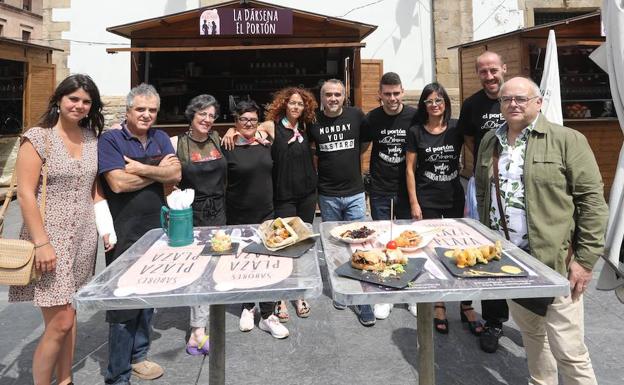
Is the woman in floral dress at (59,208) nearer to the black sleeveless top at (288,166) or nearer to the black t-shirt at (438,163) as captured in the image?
the black sleeveless top at (288,166)

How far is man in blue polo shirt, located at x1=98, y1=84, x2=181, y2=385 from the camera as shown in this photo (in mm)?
2408

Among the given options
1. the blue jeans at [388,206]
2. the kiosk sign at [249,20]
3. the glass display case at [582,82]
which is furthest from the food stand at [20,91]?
the glass display case at [582,82]

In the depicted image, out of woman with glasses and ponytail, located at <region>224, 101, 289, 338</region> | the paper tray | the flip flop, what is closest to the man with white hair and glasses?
the paper tray

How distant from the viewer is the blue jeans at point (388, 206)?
3502 millimetres

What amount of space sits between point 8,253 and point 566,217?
8.96ft

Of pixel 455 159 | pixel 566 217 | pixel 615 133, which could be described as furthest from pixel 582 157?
pixel 615 133

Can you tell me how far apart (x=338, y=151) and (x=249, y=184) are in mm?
809

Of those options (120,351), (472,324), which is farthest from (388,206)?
(120,351)

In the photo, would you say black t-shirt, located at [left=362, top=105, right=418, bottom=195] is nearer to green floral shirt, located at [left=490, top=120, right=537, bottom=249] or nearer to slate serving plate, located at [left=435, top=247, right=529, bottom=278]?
green floral shirt, located at [left=490, top=120, right=537, bottom=249]

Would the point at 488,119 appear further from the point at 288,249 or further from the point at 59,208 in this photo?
the point at 59,208

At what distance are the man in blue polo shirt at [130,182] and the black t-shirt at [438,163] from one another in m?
1.78

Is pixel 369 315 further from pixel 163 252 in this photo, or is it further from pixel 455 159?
pixel 163 252

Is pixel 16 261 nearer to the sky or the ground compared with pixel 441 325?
nearer to the sky

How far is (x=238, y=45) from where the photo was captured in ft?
23.0
